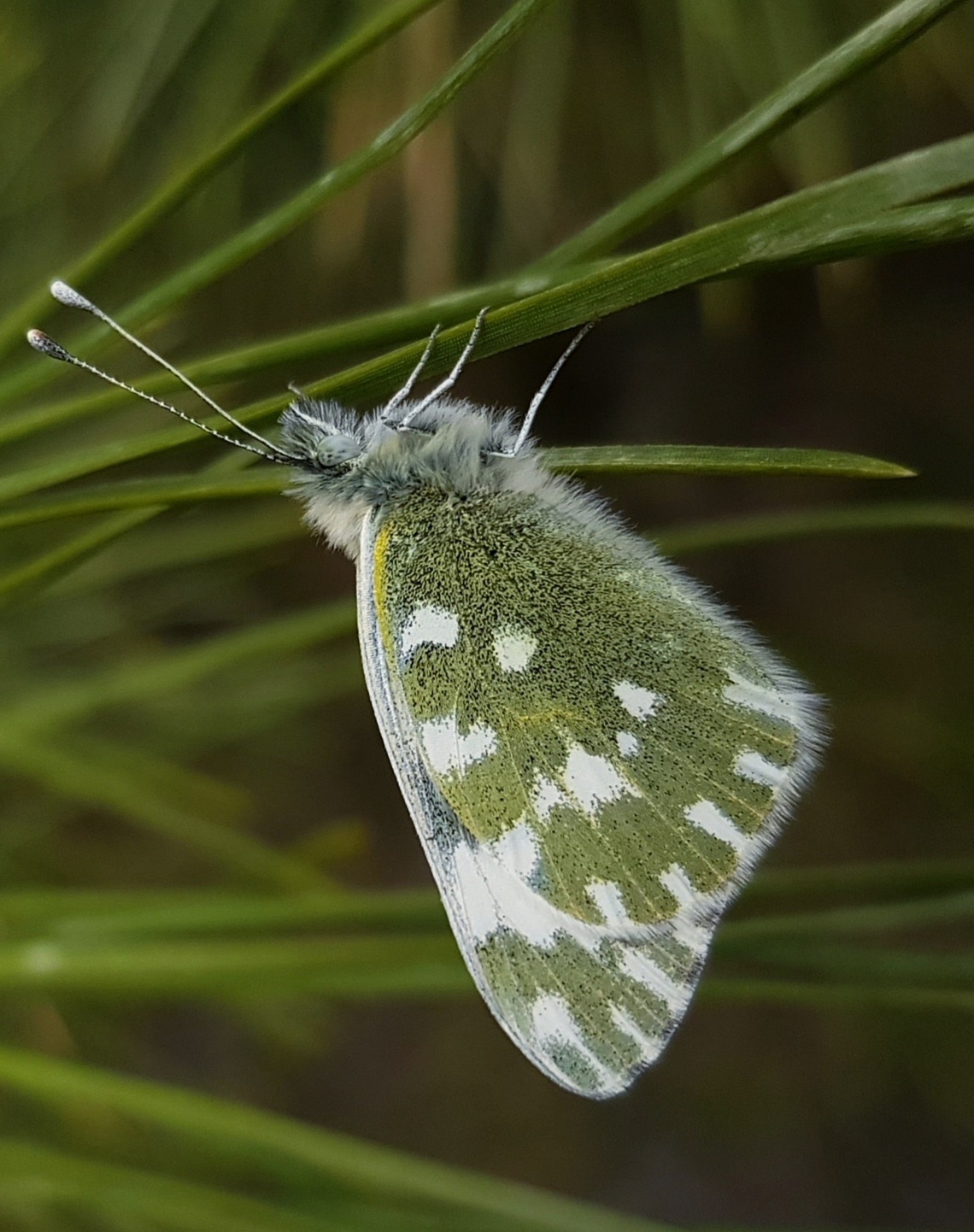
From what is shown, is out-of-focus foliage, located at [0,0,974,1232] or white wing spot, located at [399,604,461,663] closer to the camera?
out-of-focus foliage, located at [0,0,974,1232]

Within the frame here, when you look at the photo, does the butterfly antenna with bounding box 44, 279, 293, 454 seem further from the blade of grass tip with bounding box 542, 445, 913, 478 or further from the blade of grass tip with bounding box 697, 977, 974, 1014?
the blade of grass tip with bounding box 697, 977, 974, 1014

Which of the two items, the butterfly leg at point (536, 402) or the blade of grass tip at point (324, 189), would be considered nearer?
the blade of grass tip at point (324, 189)

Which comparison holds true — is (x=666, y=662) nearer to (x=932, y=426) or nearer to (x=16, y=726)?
(x=16, y=726)

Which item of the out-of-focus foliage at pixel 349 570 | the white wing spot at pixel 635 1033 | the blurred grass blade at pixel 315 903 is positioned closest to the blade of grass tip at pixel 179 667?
the out-of-focus foliage at pixel 349 570

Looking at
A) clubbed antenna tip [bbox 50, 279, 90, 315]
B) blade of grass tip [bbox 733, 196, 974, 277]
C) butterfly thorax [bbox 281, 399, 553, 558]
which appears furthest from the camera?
butterfly thorax [bbox 281, 399, 553, 558]

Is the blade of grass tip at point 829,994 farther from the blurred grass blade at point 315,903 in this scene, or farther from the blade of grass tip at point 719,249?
the blade of grass tip at point 719,249

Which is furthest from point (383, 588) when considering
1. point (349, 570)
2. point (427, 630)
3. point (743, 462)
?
point (349, 570)

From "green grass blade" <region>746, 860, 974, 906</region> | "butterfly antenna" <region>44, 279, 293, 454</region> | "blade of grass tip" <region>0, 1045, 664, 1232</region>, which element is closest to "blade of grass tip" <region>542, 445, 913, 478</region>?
"butterfly antenna" <region>44, 279, 293, 454</region>
